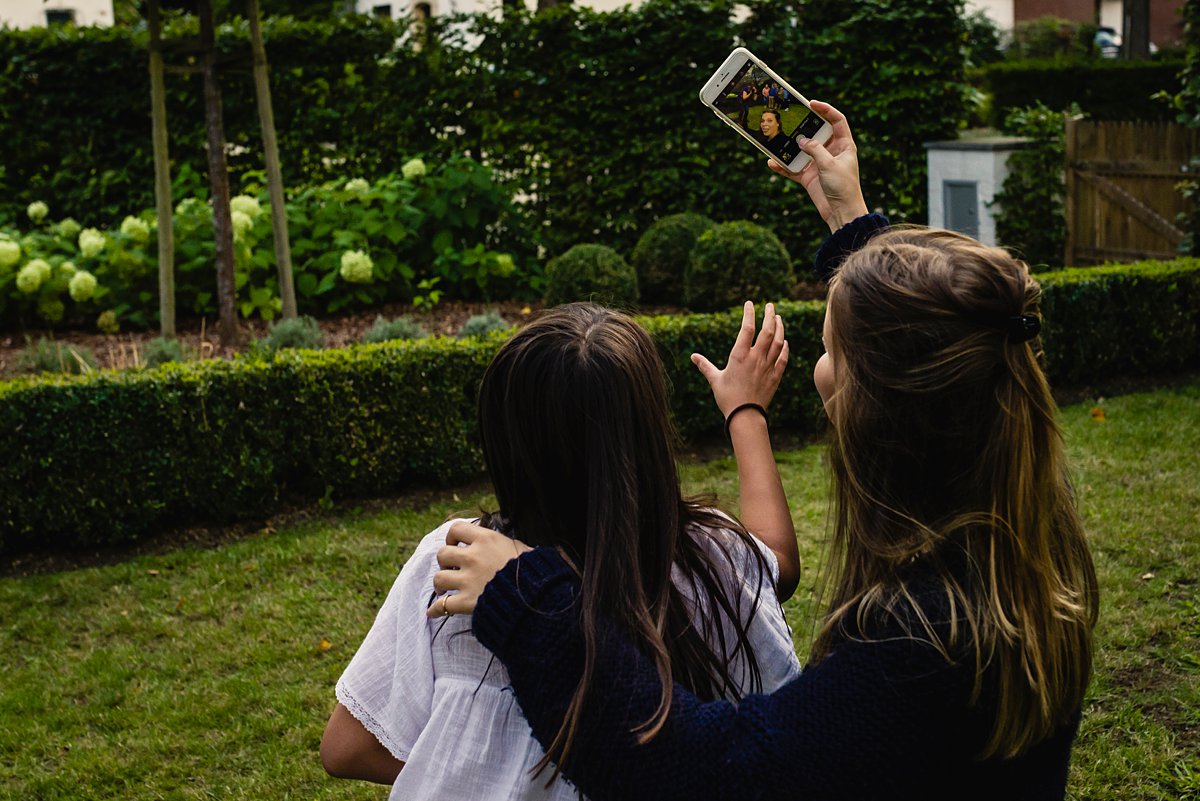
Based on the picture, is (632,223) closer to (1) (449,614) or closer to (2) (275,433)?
(2) (275,433)

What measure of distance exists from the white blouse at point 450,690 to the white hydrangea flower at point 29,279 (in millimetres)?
7957

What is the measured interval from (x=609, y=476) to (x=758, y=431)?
14.4 inches

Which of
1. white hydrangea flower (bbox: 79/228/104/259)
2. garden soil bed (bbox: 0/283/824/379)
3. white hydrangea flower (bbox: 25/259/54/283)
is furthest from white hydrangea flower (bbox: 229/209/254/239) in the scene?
white hydrangea flower (bbox: 25/259/54/283)

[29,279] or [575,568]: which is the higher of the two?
[575,568]

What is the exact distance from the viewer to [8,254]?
877cm

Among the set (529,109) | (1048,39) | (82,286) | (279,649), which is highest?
(1048,39)

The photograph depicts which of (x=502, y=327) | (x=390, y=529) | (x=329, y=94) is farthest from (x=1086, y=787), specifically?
(x=329, y=94)

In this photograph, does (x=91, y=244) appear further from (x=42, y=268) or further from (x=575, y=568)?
(x=575, y=568)

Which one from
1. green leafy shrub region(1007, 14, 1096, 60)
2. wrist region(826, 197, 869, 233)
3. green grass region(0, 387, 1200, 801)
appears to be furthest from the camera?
green leafy shrub region(1007, 14, 1096, 60)

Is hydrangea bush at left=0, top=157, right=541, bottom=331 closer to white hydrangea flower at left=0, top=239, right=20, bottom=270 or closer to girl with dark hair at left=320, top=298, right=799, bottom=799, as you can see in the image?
white hydrangea flower at left=0, top=239, right=20, bottom=270

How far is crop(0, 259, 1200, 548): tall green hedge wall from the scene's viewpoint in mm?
5277

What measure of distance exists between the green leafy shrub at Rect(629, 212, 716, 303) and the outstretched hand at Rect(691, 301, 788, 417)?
7.52 m

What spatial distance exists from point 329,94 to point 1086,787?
9325 millimetres

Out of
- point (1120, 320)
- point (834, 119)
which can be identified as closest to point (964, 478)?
point (834, 119)
